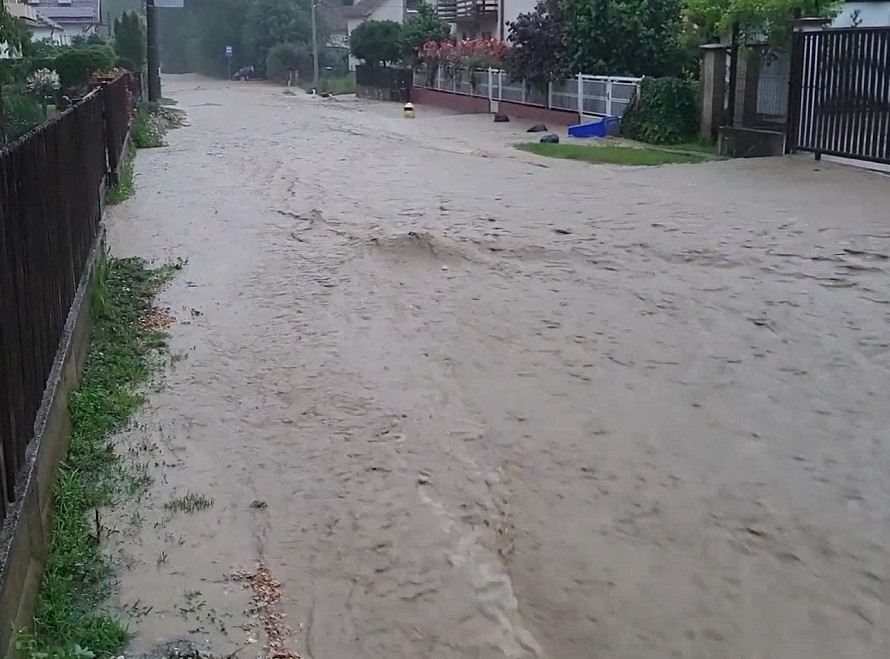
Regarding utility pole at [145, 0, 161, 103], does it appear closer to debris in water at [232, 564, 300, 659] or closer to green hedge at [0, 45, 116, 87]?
green hedge at [0, 45, 116, 87]

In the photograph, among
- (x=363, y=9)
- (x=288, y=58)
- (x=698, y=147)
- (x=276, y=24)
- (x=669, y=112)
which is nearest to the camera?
(x=698, y=147)

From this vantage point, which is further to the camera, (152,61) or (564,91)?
(152,61)

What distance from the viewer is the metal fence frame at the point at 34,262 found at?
460 centimetres

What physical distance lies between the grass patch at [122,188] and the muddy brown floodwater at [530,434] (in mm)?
2529

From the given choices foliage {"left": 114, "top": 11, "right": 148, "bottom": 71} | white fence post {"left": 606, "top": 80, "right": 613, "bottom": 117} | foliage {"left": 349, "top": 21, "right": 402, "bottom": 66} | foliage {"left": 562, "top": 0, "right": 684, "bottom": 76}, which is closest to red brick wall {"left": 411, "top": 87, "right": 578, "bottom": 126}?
foliage {"left": 562, "top": 0, "right": 684, "bottom": 76}

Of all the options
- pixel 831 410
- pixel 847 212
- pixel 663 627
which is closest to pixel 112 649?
pixel 663 627

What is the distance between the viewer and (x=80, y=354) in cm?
729

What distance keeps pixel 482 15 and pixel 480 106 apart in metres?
10.3

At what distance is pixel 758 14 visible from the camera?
17.5 metres

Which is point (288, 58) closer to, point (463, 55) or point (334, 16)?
point (334, 16)

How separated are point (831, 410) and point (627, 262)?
384 cm

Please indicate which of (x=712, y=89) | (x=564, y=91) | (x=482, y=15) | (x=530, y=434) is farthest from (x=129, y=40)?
(x=530, y=434)

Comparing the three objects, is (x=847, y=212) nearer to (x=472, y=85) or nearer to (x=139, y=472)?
(x=139, y=472)

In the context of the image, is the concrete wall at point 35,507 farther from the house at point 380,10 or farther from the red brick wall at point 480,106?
the house at point 380,10
